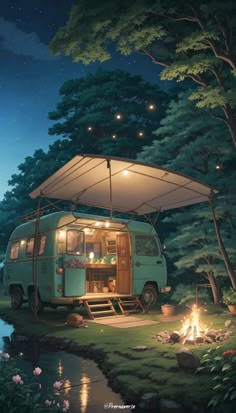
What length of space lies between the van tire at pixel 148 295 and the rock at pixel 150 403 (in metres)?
Answer: 8.41

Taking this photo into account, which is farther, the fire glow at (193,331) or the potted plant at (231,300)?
the potted plant at (231,300)

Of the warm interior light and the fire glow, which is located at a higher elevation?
the warm interior light

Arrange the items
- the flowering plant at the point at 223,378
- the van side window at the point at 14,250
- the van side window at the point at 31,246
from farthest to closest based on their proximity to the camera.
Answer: the van side window at the point at 14,250 < the van side window at the point at 31,246 < the flowering plant at the point at 223,378

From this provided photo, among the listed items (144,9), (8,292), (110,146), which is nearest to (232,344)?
(144,9)

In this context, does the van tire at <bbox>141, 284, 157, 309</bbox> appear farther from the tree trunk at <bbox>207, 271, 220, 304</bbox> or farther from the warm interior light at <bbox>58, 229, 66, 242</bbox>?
the warm interior light at <bbox>58, 229, 66, 242</bbox>

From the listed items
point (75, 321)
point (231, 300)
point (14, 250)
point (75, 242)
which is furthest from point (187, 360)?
point (14, 250)

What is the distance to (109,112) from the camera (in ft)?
82.4

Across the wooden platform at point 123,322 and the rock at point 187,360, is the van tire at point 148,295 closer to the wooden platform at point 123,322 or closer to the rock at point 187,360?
the wooden platform at point 123,322

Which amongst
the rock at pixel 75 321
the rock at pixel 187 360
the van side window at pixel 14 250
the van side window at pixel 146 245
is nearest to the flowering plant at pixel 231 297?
the van side window at pixel 146 245

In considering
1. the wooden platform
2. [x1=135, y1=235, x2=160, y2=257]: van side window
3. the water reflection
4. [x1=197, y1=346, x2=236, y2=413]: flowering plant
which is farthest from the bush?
the water reflection

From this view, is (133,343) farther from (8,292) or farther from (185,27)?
(185,27)

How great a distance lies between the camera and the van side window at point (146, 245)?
43.5 ft

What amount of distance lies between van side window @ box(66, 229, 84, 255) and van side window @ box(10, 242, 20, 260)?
2.83 m

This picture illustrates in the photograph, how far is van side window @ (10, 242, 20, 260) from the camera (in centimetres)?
1359
